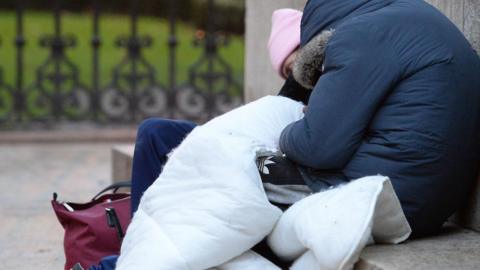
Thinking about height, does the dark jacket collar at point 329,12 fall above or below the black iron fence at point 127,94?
above

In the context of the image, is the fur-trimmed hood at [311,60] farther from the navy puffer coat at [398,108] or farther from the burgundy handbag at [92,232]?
the burgundy handbag at [92,232]

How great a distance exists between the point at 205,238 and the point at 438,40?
946mm

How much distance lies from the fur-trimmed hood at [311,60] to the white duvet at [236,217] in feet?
0.83

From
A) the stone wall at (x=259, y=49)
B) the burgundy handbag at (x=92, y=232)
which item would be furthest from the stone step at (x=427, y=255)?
the stone wall at (x=259, y=49)

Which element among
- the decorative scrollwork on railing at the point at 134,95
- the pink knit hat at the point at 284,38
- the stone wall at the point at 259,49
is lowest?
the decorative scrollwork on railing at the point at 134,95

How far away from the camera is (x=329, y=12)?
3416 mm

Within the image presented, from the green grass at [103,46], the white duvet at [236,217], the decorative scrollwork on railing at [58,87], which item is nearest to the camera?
the white duvet at [236,217]

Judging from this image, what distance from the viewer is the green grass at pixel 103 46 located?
1255 centimetres

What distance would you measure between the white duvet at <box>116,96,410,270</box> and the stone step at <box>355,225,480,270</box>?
58 millimetres

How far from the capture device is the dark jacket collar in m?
3.32

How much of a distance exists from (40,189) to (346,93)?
406 centimetres

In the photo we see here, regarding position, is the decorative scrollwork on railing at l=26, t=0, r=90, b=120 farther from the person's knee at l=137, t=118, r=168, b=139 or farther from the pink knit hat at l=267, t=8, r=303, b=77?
the person's knee at l=137, t=118, r=168, b=139

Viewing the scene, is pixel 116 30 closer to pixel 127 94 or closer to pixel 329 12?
pixel 127 94

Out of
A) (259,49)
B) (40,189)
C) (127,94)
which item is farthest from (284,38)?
(127,94)
